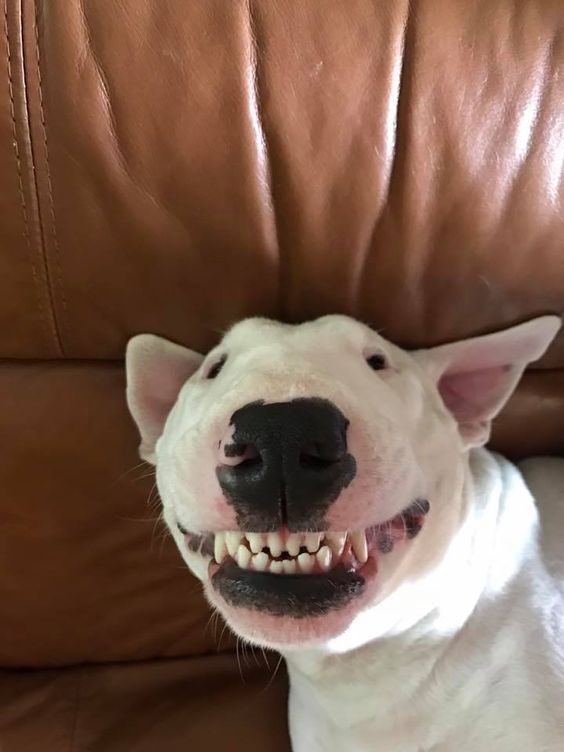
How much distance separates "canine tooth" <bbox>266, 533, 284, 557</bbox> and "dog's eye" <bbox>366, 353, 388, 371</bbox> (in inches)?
10.1

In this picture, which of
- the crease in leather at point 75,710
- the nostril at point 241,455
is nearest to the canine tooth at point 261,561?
the nostril at point 241,455

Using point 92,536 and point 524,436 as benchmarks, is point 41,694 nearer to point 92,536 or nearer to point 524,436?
point 92,536

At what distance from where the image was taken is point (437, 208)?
3.19ft

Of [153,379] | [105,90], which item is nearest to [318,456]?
[153,379]

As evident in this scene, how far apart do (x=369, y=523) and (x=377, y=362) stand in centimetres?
24

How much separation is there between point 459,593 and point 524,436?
29cm

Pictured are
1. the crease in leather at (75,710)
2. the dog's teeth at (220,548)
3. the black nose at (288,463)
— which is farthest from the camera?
the crease in leather at (75,710)

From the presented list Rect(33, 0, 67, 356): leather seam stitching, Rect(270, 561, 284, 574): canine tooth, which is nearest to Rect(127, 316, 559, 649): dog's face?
Rect(270, 561, 284, 574): canine tooth

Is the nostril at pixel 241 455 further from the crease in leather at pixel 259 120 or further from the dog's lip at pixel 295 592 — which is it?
the crease in leather at pixel 259 120

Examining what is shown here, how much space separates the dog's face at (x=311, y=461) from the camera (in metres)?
0.78

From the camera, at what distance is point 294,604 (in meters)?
0.83

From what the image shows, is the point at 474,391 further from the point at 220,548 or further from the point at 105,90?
the point at 105,90

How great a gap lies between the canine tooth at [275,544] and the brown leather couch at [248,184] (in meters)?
0.32

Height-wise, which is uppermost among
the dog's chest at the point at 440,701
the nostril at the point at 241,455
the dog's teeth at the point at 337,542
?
the nostril at the point at 241,455
